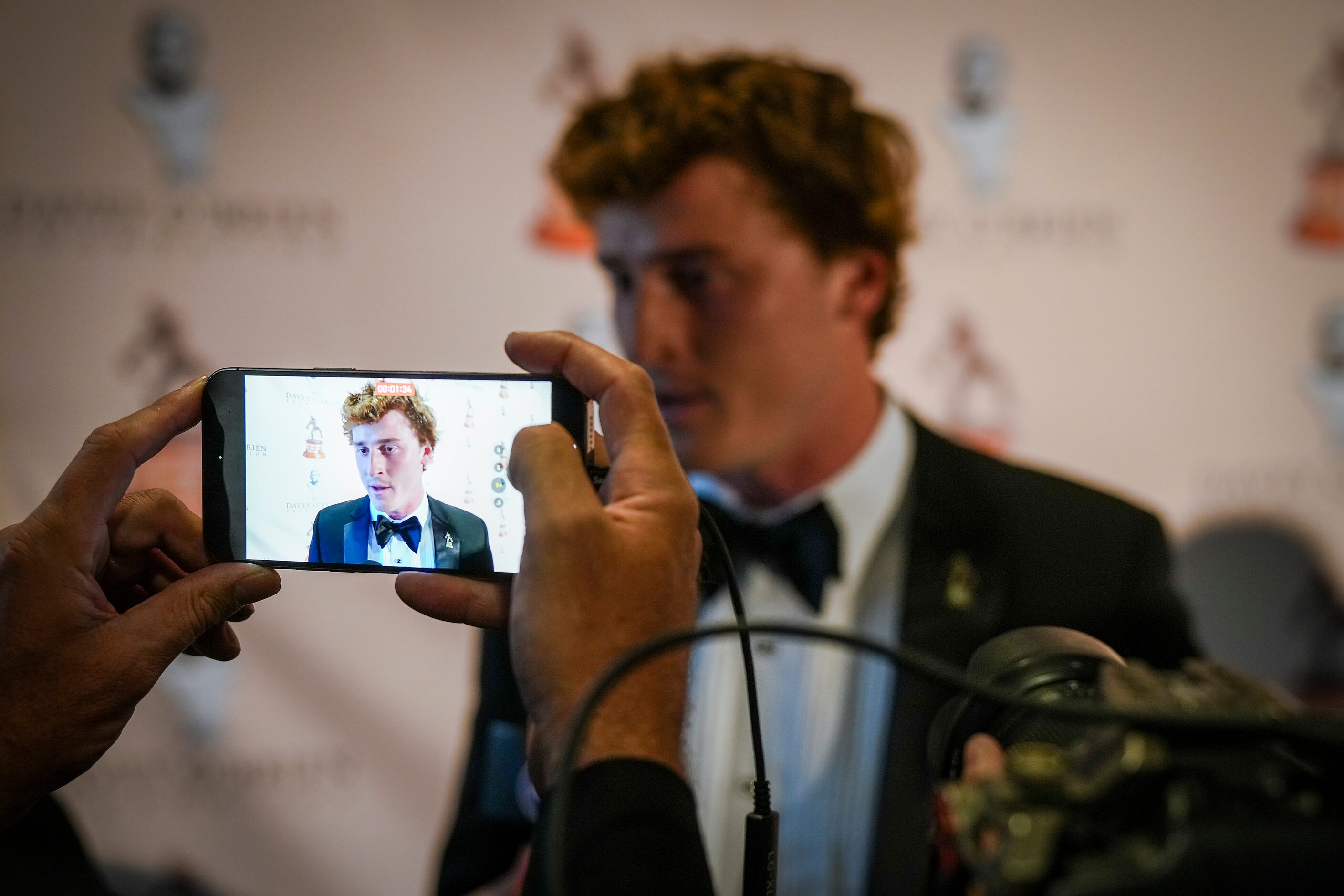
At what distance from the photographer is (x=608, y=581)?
51 cm

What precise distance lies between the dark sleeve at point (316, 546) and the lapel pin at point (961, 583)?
848 millimetres

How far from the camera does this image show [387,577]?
1.44 m

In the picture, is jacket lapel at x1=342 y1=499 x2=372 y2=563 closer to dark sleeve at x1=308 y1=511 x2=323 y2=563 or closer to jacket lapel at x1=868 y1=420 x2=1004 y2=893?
dark sleeve at x1=308 y1=511 x2=323 y2=563

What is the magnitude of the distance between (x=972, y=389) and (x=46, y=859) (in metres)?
1.36

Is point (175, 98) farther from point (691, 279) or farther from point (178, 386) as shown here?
point (691, 279)

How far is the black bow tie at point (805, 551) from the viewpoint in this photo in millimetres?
1257

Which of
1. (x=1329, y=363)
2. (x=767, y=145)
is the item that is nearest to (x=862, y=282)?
(x=767, y=145)

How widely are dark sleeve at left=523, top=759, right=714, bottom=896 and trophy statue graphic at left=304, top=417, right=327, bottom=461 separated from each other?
370mm

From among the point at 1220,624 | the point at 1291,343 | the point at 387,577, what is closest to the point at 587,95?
the point at 387,577

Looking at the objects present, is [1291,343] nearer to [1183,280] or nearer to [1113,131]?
[1183,280]

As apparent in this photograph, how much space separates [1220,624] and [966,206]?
2.79ft

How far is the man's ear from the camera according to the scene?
1.34m

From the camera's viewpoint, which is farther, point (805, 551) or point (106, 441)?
point (805, 551)

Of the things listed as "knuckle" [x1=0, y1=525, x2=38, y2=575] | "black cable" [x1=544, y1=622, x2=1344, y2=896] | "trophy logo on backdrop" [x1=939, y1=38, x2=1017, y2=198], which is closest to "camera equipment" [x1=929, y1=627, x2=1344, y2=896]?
"black cable" [x1=544, y1=622, x2=1344, y2=896]
